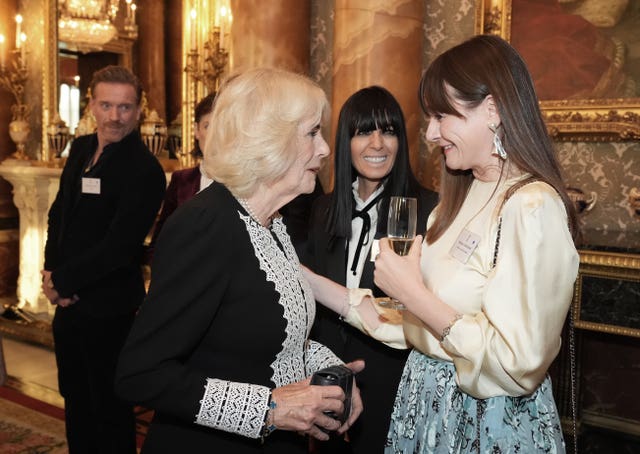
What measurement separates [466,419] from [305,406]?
46 cm

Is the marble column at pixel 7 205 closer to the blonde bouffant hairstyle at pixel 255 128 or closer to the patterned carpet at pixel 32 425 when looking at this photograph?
the patterned carpet at pixel 32 425

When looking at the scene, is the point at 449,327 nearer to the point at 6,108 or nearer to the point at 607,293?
the point at 607,293

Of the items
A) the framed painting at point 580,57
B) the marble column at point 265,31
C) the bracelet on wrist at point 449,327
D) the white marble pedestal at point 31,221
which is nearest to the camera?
the bracelet on wrist at point 449,327

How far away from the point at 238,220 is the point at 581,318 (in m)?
2.41

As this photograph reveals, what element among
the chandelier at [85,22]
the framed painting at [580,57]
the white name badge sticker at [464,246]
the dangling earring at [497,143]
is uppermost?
the chandelier at [85,22]

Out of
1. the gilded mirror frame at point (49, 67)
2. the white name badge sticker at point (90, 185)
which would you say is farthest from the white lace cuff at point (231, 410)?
the gilded mirror frame at point (49, 67)

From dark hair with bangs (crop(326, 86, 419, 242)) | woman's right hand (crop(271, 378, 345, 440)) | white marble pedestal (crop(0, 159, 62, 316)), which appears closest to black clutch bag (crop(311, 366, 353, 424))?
woman's right hand (crop(271, 378, 345, 440))

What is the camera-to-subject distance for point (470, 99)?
1.57 metres

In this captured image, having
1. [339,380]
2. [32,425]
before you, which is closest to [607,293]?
[339,380]

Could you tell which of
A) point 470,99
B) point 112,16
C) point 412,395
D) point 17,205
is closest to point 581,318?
point 412,395

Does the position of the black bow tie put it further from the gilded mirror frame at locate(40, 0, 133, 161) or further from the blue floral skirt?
the gilded mirror frame at locate(40, 0, 133, 161)

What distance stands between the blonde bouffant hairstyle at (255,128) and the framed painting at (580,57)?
101 inches

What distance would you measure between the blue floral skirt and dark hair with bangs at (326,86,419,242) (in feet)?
3.35

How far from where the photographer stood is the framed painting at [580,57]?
351 centimetres
